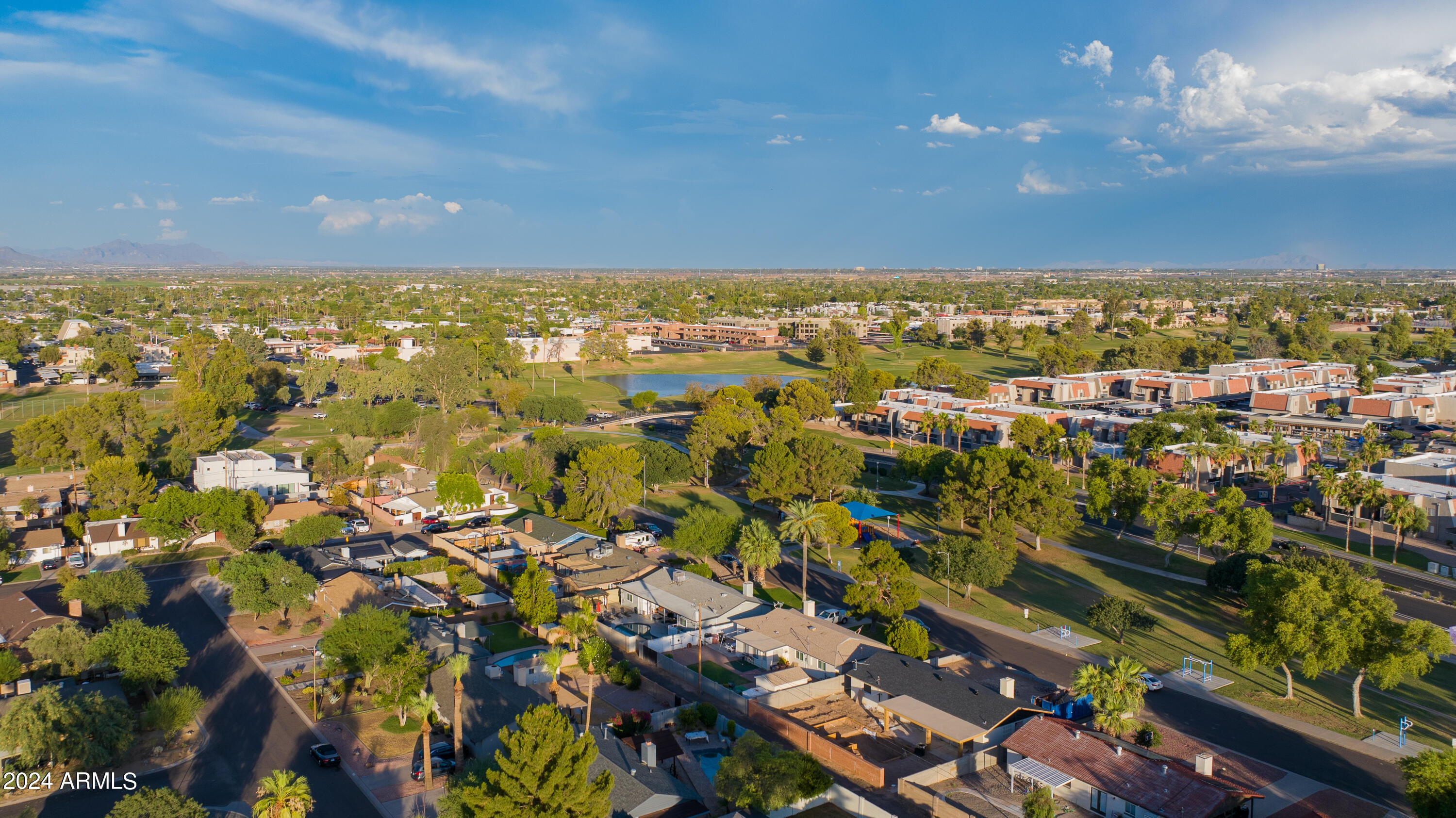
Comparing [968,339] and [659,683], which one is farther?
[968,339]

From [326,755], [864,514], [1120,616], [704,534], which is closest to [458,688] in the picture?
[326,755]

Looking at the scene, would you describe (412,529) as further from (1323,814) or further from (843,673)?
(1323,814)

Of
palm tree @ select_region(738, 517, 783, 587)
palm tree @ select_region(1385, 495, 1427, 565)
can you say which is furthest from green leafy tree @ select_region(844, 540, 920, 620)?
palm tree @ select_region(1385, 495, 1427, 565)

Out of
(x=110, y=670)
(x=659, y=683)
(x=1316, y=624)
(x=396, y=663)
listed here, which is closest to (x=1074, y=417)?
(x=1316, y=624)

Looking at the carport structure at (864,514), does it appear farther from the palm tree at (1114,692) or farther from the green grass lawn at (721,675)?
the palm tree at (1114,692)

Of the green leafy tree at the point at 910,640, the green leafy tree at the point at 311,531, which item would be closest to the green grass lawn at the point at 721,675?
the green leafy tree at the point at 910,640
